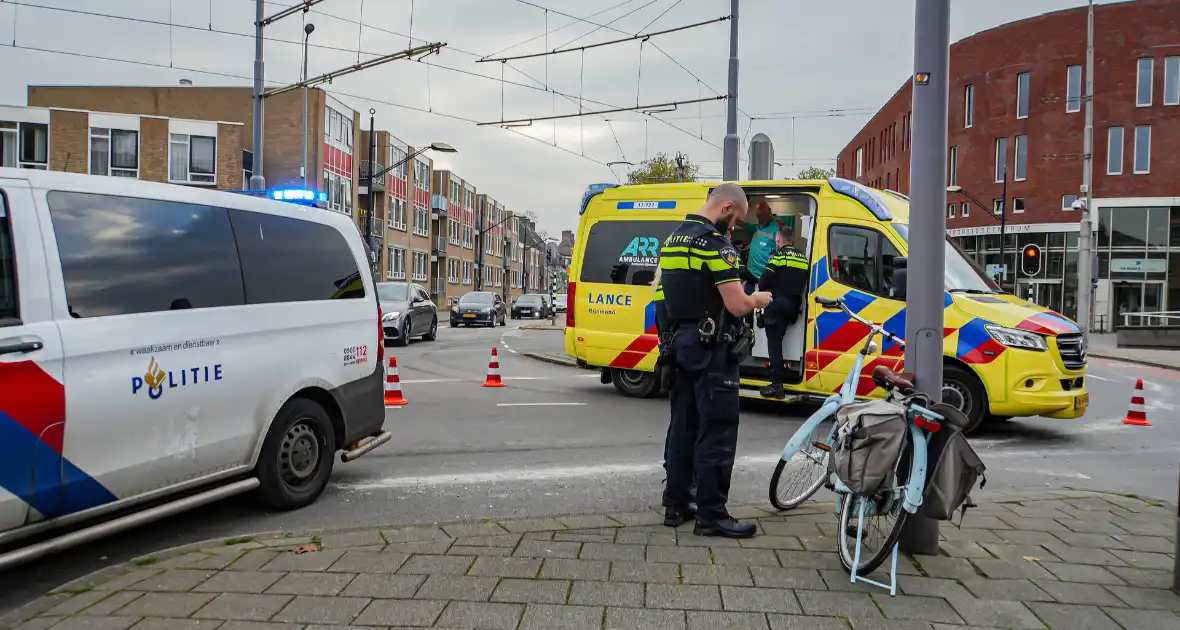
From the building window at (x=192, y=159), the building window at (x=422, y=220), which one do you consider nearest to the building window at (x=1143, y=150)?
the building window at (x=192, y=159)

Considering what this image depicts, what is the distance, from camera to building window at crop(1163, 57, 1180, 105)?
36.6 meters

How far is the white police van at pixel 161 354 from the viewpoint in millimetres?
3496

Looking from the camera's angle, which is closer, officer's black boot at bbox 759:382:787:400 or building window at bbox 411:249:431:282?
officer's black boot at bbox 759:382:787:400

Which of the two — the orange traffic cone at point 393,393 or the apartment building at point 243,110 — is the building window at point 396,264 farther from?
the orange traffic cone at point 393,393

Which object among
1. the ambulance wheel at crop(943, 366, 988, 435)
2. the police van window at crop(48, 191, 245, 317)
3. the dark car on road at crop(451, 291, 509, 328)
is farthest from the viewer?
the dark car on road at crop(451, 291, 509, 328)

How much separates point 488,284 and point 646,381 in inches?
3274

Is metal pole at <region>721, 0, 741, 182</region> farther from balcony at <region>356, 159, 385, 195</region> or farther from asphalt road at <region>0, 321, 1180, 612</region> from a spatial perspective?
balcony at <region>356, 159, 385, 195</region>

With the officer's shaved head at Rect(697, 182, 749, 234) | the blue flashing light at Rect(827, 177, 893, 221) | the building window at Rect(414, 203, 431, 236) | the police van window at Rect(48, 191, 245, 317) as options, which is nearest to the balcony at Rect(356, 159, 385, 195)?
the building window at Rect(414, 203, 431, 236)

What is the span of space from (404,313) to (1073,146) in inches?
1341

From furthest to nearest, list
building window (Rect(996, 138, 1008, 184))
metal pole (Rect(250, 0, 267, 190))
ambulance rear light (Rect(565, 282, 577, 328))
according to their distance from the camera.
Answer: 1. building window (Rect(996, 138, 1008, 184))
2. metal pole (Rect(250, 0, 267, 190))
3. ambulance rear light (Rect(565, 282, 577, 328))

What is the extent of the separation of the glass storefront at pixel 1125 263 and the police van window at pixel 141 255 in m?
39.2

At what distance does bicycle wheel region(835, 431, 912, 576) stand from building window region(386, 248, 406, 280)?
54228mm

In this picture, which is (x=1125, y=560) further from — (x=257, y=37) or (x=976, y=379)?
(x=257, y=37)

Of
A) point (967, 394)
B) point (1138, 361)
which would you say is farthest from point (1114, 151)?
point (967, 394)
